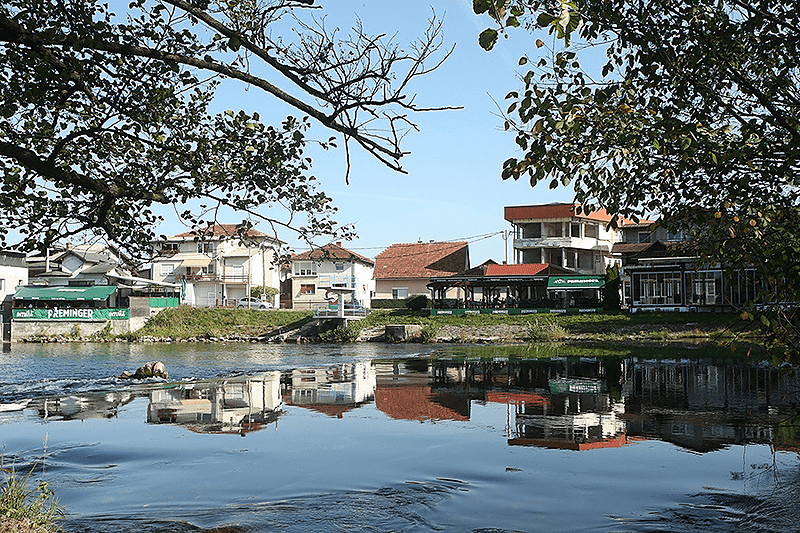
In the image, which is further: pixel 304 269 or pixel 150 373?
pixel 304 269

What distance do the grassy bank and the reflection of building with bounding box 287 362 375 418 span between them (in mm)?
15892

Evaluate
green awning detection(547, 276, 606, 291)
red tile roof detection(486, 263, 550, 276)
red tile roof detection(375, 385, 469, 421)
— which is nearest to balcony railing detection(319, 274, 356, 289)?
red tile roof detection(486, 263, 550, 276)

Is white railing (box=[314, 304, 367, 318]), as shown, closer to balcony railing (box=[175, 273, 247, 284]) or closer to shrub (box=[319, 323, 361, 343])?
shrub (box=[319, 323, 361, 343])

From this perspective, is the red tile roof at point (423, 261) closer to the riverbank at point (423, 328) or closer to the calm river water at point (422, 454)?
the riverbank at point (423, 328)

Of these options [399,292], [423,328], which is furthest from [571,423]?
[399,292]

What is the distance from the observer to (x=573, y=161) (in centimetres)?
603

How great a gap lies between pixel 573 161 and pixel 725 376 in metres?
16.7

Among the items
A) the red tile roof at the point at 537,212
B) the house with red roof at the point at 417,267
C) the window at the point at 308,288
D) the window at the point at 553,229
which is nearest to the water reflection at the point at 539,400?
the red tile roof at the point at 537,212

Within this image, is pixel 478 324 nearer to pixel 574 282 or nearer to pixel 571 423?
pixel 574 282

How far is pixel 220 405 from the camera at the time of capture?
15414 millimetres

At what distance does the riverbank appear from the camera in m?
40.9

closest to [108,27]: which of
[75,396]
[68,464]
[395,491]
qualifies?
[68,464]

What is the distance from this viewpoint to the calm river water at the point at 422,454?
6.82 m

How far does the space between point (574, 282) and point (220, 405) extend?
140 ft
